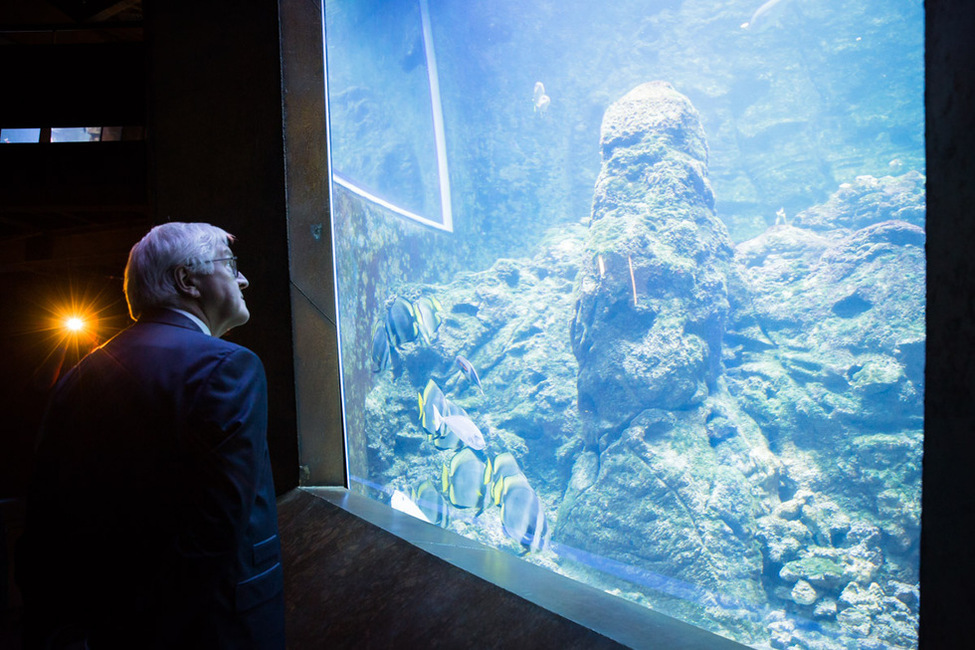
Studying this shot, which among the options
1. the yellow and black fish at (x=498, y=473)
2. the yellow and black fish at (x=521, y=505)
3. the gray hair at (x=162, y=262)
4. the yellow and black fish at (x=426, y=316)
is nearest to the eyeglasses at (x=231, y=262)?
the gray hair at (x=162, y=262)

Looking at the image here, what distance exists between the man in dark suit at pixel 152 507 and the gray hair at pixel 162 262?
0.15 metres

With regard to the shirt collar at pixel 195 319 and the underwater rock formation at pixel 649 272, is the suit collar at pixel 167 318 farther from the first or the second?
the underwater rock formation at pixel 649 272

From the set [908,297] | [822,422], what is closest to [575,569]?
[822,422]

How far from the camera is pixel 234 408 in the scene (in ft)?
3.44

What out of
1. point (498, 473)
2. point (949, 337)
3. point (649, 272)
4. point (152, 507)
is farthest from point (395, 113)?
point (949, 337)

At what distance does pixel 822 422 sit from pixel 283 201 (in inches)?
628

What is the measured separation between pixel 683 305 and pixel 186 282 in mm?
13308

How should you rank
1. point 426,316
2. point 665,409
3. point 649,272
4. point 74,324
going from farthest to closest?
point 649,272, point 665,409, point 74,324, point 426,316

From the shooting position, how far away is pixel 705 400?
13.8m

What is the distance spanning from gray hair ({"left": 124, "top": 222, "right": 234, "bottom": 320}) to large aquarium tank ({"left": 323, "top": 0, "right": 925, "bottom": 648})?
5.55 meters

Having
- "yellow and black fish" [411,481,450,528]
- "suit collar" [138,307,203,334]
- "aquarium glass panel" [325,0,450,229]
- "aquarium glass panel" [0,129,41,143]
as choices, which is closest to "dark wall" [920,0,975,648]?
"suit collar" [138,307,203,334]

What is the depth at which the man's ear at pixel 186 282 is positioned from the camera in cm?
124

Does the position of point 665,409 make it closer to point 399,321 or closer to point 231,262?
point 399,321

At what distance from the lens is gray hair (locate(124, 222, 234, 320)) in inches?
48.2
